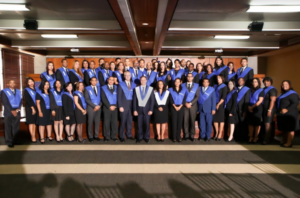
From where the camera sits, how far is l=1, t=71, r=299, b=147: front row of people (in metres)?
4.46

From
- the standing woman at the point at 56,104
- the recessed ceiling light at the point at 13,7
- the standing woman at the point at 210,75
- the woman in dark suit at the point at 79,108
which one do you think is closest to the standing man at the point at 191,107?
the standing woman at the point at 210,75

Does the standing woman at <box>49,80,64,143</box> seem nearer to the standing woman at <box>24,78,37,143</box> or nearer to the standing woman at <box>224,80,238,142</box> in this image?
the standing woman at <box>24,78,37,143</box>

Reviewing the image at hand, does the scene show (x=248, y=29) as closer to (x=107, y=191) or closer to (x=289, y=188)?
(x=289, y=188)

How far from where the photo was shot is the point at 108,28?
615cm

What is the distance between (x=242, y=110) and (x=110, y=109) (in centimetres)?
309

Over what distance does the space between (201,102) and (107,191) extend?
304 cm

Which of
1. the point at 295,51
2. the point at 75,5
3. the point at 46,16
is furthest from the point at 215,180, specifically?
the point at 295,51

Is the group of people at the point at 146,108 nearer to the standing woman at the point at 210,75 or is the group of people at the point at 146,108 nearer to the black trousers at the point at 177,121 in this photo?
the black trousers at the point at 177,121

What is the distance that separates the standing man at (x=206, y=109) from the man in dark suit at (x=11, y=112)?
4.21m

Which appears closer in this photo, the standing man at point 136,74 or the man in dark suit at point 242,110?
the man in dark suit at point 242,110

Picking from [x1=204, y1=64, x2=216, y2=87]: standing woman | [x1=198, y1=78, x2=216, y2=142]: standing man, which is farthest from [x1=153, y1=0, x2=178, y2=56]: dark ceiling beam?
[x1=198, y1=78, x2=216, y2=142]: standing man

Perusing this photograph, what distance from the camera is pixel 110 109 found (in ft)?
15.0

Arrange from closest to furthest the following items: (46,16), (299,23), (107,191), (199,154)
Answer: (107,191) → (199,154) → (46,16) → (299,23)

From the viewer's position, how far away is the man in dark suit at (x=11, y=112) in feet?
14.0
